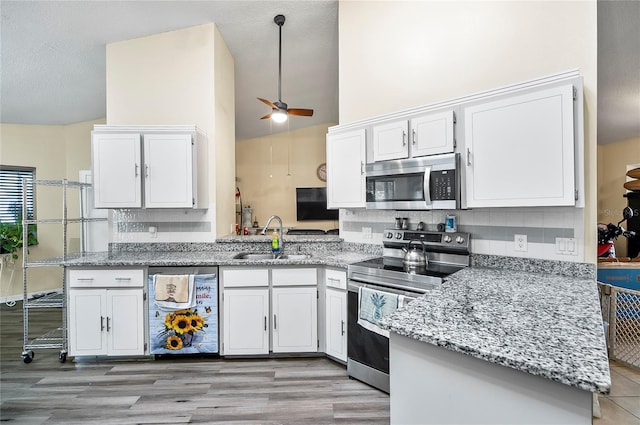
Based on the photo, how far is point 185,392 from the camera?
2293 millimetres

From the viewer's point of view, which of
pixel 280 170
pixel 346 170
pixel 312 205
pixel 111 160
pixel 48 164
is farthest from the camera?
pixel 280 170

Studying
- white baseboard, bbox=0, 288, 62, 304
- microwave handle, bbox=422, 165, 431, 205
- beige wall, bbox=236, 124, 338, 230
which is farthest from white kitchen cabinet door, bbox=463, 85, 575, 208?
white baseboard, bbox=0, 288, 62, 304

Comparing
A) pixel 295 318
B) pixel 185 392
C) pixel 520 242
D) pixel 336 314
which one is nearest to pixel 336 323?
pixel 336 314

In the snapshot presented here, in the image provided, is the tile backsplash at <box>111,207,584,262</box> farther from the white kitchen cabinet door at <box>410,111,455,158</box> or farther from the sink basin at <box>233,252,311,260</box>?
the white kitchen cabinet door at <box>410,111,455,158</box>

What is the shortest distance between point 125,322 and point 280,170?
15.4 ft

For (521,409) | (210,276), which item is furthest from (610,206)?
(210,276)

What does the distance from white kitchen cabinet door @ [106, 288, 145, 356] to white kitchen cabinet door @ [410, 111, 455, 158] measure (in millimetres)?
2609

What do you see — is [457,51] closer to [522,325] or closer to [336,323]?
[522,325]

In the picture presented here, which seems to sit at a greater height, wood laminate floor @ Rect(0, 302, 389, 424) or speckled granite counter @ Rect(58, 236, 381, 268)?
speckled granite counter @ Rect(58, 236, 381, 268)

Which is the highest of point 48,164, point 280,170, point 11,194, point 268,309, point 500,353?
point 280,170

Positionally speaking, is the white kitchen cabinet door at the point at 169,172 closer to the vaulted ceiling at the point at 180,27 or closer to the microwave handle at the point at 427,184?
the vaulted ceiling at the point at 180,27

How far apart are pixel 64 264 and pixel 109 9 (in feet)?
7.64

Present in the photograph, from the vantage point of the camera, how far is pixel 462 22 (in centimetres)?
254

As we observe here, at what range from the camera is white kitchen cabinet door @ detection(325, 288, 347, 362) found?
2.57 metres
